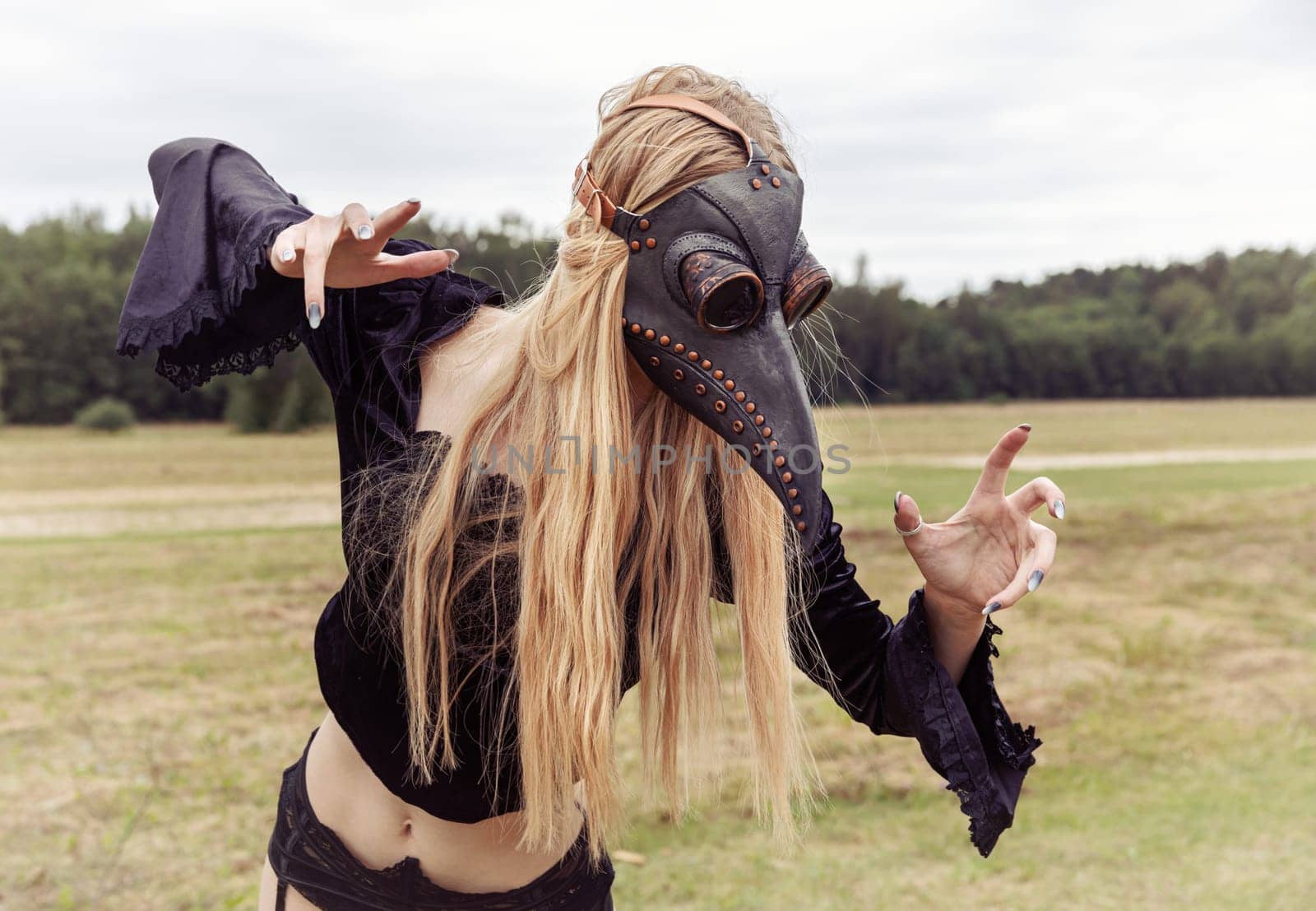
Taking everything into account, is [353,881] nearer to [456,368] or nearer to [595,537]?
[595,537]

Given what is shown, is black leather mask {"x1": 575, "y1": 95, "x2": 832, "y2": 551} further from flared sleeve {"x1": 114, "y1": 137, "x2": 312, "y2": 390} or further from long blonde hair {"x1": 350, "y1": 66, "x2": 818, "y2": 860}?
flared sleeve {"x1": 114, "y1": 137, "x2": 312, "y2": 390}

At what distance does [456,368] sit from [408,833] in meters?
0.71

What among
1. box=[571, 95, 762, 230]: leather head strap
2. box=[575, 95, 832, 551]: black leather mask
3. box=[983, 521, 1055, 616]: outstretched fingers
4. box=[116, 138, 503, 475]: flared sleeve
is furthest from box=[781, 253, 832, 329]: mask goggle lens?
box=[116, 138, 503, 475]: flared sleeve

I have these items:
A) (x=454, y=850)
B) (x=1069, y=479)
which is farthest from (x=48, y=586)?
(x=1069, y=479)

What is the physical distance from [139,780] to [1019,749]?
166 inches

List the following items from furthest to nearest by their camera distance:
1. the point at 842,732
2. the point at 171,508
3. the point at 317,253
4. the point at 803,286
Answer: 1. the point at 171,508
2. the point at 842,732
3. the point at 803,286
4. the point at 317,253

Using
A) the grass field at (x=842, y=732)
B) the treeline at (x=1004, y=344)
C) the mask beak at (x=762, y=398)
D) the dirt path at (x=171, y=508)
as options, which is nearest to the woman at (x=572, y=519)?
the mask beak at (x=762, y=398)

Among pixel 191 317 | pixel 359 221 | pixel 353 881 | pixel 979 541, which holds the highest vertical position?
pixel 359 221

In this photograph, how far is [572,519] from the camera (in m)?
1.40

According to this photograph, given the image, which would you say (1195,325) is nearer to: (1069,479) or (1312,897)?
(1069,479)

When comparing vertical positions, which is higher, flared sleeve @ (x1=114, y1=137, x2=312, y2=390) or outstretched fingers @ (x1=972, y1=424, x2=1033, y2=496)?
flared sleeve @ (x1=114, y1=137, x2=312, y2=390)

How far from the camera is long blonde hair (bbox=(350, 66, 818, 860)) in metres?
1.36

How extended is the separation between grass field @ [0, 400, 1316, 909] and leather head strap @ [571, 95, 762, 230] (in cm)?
50

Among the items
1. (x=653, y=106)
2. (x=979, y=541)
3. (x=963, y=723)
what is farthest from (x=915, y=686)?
(x=653, y=106)
